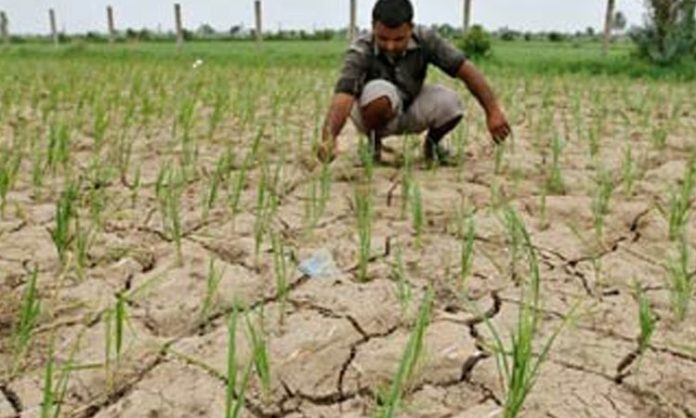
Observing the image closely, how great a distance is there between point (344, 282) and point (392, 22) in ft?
3.89

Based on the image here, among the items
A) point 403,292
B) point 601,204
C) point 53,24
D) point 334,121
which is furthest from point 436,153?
point 53,24

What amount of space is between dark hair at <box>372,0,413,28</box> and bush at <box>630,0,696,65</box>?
8366 mm

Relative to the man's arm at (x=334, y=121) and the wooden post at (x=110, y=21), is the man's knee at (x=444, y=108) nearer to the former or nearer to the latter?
the man's arm at (x=334, y=121)

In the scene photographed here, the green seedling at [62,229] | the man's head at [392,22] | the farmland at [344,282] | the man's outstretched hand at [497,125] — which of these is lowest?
the farmland at [344,282]

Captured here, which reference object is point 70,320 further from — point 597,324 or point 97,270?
point 597,324

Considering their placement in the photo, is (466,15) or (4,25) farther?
(4,25)

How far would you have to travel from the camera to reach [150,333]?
5.41 ft

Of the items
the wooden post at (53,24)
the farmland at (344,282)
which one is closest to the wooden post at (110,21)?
the wooden post at (53,24)

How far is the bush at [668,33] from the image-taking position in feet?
33.2

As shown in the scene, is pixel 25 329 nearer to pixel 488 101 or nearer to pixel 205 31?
pixel 488 101

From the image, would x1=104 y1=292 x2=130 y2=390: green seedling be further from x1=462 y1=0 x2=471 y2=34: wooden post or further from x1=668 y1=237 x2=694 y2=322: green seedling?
x1=462 y1=0 x2=471 y2=34: wooden post

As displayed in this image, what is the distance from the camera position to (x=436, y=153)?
323cm

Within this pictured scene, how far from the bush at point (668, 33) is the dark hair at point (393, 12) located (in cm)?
837

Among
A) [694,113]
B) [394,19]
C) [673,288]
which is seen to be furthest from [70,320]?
[694,113]
